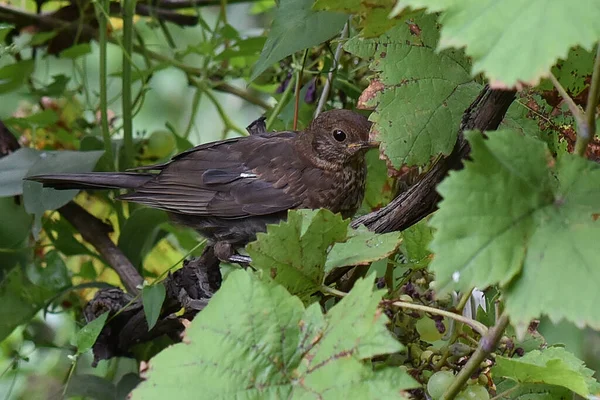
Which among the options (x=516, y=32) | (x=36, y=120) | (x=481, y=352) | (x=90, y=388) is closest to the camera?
(x=516, y=32)

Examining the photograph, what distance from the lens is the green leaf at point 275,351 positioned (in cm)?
84

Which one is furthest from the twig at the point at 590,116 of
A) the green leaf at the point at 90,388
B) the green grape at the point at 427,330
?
the green leaf at the point at 90,388

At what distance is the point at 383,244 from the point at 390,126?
20 centimetres

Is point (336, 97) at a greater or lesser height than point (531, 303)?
lesser

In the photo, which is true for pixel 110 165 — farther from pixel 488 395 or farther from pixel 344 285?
pixel 488 395

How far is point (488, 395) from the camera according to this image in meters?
1.04

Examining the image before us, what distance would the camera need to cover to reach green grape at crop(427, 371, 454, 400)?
1.01 meters

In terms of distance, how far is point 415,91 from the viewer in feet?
3.85

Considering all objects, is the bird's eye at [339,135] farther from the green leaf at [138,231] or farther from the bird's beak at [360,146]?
the green leaf at [138,231]

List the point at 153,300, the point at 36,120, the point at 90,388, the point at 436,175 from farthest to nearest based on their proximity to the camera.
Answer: the point at 36,120 → the point at 90,388 → the point at 153,300 → the point at 436,175

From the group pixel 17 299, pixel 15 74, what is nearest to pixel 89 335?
pixel 17 299

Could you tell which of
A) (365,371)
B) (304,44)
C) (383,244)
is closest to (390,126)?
(383,244)

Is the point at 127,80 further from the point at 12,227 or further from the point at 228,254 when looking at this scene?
the point at 228,254

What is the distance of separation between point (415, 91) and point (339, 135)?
0.85 metres
